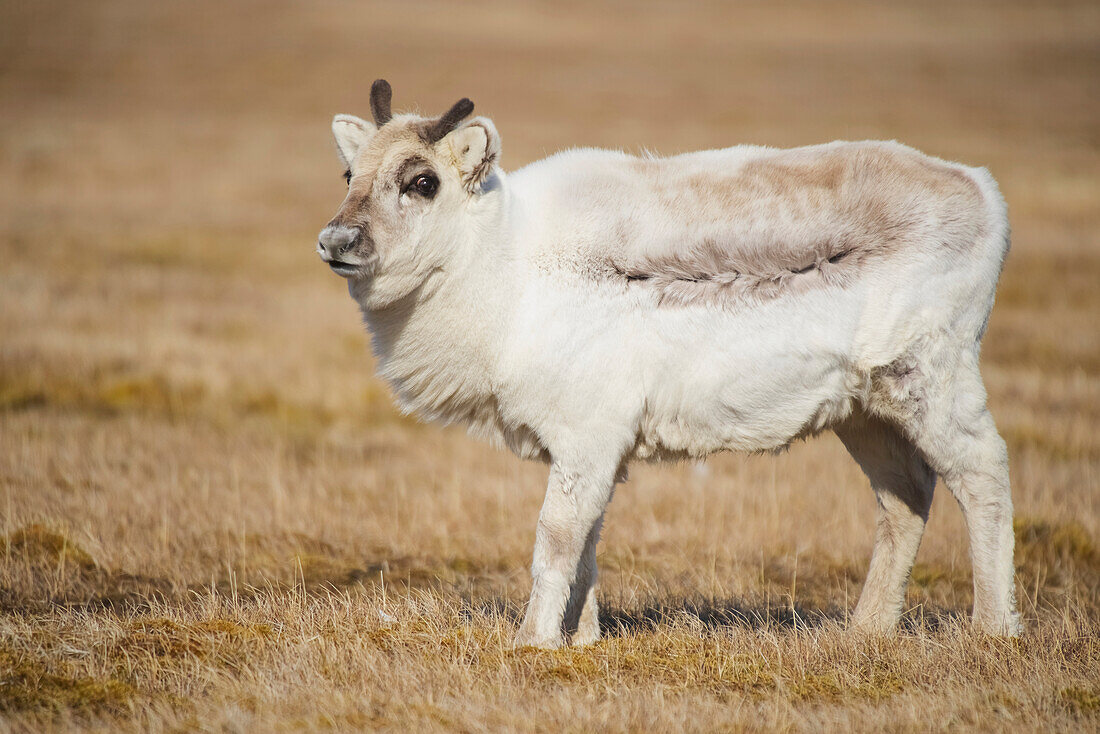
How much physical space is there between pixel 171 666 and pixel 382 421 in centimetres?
888

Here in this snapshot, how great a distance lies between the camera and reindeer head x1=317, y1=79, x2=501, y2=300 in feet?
18.0

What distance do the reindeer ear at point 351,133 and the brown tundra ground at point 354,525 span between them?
2.71 m

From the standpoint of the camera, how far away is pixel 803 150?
6.24 metres

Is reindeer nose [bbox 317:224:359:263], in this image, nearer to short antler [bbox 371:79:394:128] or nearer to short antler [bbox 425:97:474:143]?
short antler [bbox 425:97:474:143]

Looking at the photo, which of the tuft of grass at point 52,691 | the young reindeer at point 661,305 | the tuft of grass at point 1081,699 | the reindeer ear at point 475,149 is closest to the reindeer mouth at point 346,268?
the young reindeer at point 661,305

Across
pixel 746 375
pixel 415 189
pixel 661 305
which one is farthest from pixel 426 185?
pixel 746 375

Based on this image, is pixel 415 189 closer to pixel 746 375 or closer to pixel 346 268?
pixel 346 268

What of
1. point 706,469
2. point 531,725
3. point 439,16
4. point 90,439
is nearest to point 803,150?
point 531,725

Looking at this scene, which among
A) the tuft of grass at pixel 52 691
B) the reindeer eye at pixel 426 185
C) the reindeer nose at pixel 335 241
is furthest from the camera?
the reindeer eye at pixel 426 185

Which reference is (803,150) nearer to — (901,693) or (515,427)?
(515,427)

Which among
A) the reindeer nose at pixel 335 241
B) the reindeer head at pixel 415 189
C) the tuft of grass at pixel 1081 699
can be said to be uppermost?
the reindeer head at pixel 415 189

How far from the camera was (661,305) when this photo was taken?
18.6 ft

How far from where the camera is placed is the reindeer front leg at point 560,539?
219 inches

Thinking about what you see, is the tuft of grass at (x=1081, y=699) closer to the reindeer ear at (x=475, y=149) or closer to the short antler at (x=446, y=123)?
the reindeer ear at (x=475, y=149)
